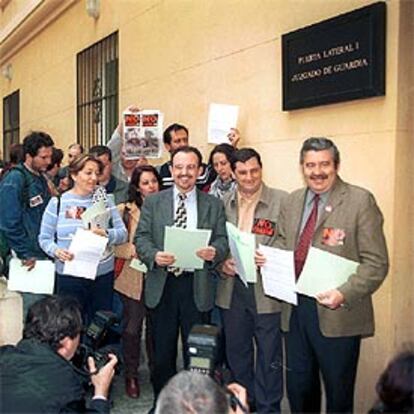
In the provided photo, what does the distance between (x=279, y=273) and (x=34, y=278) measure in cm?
179

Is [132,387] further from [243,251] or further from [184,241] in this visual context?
[243,251]

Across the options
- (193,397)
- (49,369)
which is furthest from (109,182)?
(193,397)

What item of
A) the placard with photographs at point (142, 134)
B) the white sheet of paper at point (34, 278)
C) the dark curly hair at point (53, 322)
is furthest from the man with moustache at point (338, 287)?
the placard with photographs at point (142, 134)

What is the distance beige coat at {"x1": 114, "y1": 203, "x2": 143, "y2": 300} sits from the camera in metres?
4.64

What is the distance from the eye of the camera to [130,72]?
26.1 ft

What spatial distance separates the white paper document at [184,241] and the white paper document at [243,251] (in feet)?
0.49

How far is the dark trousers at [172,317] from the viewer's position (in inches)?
160

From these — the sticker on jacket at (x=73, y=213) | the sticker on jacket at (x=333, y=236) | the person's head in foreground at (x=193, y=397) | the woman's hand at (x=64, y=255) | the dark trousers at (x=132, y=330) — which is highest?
the sticker on jacket at (x=73, y=213)

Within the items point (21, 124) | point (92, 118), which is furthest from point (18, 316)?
point (21, 124)

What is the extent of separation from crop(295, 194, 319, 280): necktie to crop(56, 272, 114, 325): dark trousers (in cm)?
162

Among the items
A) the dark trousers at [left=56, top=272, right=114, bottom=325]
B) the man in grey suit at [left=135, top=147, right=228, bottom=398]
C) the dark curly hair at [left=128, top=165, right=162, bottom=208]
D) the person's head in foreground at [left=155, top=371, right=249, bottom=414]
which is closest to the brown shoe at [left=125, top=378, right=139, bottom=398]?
the dark trousers at [left=56, top=272, right=114, bottom=325]

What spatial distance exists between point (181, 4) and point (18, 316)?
11.5 feet

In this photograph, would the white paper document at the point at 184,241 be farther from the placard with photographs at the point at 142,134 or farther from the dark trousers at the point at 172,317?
the placard with photographs at the point at 142,134

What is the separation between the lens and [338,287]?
3234 millimetres
